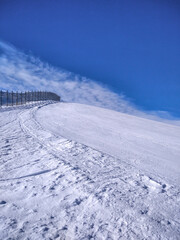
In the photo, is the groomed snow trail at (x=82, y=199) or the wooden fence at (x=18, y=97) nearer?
the groomed snow trail at (x=82, y=199)

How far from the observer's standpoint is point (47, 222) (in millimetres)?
2334

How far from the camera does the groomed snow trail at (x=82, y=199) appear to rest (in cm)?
223

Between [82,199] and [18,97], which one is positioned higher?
[18,97]

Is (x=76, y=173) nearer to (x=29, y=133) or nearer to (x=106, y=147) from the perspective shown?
(x=106, y=147)

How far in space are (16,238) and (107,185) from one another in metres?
1.84

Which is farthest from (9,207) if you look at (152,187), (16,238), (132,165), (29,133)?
(29,133)

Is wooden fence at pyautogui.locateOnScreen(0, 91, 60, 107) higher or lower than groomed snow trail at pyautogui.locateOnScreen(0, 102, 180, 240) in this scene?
higher

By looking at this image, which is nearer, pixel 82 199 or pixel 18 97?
pixel 82 199

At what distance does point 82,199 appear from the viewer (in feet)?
9.27

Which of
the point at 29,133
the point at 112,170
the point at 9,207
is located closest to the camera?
the point at 9,207

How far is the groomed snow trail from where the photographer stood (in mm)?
2230

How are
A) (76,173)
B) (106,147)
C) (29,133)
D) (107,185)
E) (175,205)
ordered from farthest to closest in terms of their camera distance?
(29,133), (106,147), (76,173), (107,185), (175,205)

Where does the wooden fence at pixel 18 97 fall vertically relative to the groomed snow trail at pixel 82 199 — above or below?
above

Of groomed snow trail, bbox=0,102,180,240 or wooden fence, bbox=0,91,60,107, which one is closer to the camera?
groomed snow trail, bbox=0,102,180,240
